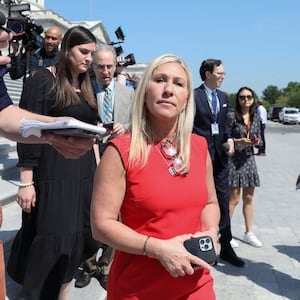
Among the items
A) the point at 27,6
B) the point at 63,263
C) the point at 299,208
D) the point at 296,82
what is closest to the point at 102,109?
the point at 63,263

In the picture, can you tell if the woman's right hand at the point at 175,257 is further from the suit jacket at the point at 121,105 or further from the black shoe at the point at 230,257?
the black shoe at the point at 230,257

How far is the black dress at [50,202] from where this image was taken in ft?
8.71

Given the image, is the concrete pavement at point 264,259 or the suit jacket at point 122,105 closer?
the suit jacket at point 122,105

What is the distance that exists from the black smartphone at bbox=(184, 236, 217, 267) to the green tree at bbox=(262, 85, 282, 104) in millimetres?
129084

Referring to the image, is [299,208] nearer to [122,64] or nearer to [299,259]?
[299,259]

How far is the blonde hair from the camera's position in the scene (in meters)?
1.83

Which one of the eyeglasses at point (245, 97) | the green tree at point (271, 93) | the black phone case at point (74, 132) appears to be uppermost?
the black phone case at point (74, 132)

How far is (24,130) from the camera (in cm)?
169

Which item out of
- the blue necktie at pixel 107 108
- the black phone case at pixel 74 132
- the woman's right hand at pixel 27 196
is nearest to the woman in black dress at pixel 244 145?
the blue necktie at pixel 107 108

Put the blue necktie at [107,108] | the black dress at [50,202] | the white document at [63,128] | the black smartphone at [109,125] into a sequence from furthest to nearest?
the blue necktie at [107,108] < the black smartphone at [109,125] < the black dress at [50,202] < the white document at [63,128]

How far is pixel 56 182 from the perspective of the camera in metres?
2.73

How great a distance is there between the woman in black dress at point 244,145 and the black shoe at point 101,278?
1.76 metres

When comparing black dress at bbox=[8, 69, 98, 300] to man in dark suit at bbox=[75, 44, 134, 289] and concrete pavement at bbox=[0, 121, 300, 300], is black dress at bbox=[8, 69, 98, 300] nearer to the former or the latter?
man in dark suit at bbox=[75, 44, 134, 289]

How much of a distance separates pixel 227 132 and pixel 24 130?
309 centimetres
